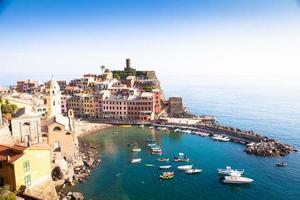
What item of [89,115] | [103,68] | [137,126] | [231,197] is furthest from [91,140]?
[103,68]

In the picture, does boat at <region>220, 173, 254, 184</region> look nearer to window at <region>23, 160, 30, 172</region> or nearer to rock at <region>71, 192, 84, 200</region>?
rock at <region>71, 192, 84, 200</region>

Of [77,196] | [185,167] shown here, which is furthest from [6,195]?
[185,167]

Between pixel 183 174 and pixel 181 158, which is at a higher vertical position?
pixel 181 158

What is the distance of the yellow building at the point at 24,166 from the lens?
14.5 metres

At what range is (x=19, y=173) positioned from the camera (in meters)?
14.6

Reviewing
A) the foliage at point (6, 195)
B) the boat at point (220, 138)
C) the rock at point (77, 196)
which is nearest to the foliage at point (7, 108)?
the rock at point (77, 196)

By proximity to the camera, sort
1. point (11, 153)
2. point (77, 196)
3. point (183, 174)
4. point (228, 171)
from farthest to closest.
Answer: point (183, 174) < point (228, 171) < point (77, 196) < point (11, 153)

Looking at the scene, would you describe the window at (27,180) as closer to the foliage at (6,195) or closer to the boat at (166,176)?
the foliage at (6,195)

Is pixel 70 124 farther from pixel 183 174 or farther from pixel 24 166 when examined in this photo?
pixel 183 174

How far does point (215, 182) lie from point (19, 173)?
11.5 meters

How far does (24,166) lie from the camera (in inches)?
587

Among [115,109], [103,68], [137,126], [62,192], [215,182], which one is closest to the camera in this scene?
[62,192]

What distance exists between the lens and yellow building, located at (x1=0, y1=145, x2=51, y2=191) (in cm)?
1445

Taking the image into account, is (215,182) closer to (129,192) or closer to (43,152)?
(129,192)
